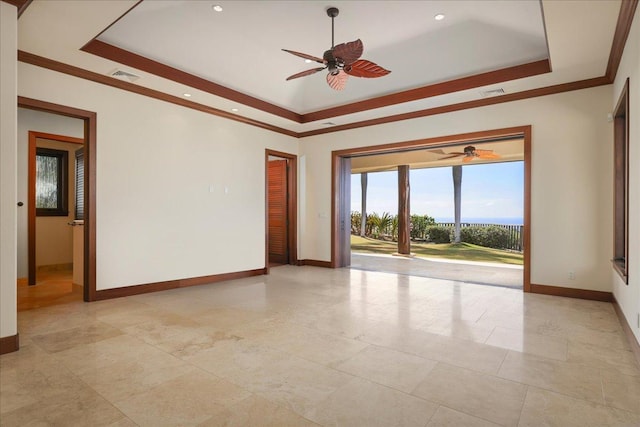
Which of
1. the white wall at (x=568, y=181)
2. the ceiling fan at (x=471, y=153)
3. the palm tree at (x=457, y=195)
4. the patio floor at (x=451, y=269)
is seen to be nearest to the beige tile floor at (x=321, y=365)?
the white wall at (x=568, y=181)

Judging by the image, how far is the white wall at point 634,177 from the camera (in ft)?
9.20

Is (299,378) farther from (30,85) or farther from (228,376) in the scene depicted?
(30,85)

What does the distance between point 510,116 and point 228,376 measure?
514 cm

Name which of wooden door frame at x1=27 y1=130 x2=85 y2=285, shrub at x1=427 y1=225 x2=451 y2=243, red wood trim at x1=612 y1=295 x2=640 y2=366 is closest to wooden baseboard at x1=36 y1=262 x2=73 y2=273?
wooden door frame at x1=27 y1=130 x2=85 y2=285

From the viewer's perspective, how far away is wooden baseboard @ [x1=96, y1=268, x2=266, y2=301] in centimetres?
464

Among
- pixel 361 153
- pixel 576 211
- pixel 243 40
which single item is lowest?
pixel 576 211

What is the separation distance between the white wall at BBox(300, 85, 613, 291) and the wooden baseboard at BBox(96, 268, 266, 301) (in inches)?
182

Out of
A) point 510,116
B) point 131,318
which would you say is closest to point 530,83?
point 510,116

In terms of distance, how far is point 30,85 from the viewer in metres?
3.99

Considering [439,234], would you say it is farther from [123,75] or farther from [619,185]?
[123,75]

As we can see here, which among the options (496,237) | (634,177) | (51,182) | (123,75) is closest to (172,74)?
(123,75)

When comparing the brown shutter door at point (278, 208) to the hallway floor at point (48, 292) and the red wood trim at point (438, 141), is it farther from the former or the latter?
the hallway floor at point (48, 292)

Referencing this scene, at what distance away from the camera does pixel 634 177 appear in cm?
298

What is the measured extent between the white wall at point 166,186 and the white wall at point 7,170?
1314 mm
